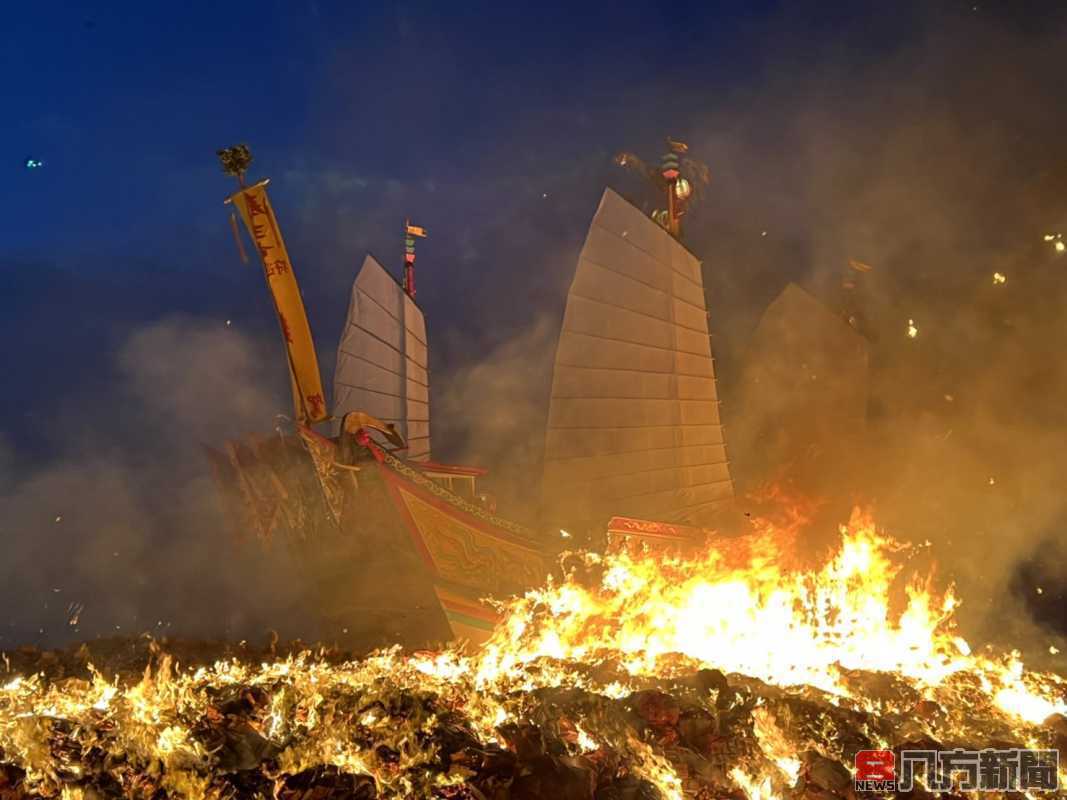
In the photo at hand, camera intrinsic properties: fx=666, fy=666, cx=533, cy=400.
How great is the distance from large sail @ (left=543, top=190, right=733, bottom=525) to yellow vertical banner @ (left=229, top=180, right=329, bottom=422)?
4107 millimetres

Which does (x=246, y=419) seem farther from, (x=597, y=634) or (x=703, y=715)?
(x=703, y=715)

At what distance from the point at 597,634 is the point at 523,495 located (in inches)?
390

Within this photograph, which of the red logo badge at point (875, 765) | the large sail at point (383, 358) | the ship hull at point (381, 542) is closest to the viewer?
the red logo badge at point (875, 765)

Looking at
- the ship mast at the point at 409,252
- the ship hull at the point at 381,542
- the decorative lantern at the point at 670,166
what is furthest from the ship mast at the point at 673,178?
the ship hull at the point at 381,542

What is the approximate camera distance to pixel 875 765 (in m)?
4.70

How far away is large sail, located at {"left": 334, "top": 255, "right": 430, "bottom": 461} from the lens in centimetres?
1283

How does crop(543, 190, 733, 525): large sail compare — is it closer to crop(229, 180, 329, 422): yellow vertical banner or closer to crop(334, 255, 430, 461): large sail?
crop(334, 255, 430, 461): large sail

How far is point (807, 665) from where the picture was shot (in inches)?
272

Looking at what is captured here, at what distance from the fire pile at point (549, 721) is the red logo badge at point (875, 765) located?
97 millimetres

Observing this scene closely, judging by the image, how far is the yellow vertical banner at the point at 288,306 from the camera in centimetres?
816

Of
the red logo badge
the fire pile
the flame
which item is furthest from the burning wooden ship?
the red logo badge

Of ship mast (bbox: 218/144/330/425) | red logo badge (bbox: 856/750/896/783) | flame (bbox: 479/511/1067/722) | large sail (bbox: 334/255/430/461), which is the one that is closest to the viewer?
Answer: red logo badge (bbox: 856/750/896/783)

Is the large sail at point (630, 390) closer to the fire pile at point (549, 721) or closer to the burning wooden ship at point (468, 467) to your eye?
the burning wooden ship at point (468, 467)

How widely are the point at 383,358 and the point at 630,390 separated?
5172 millimetres
